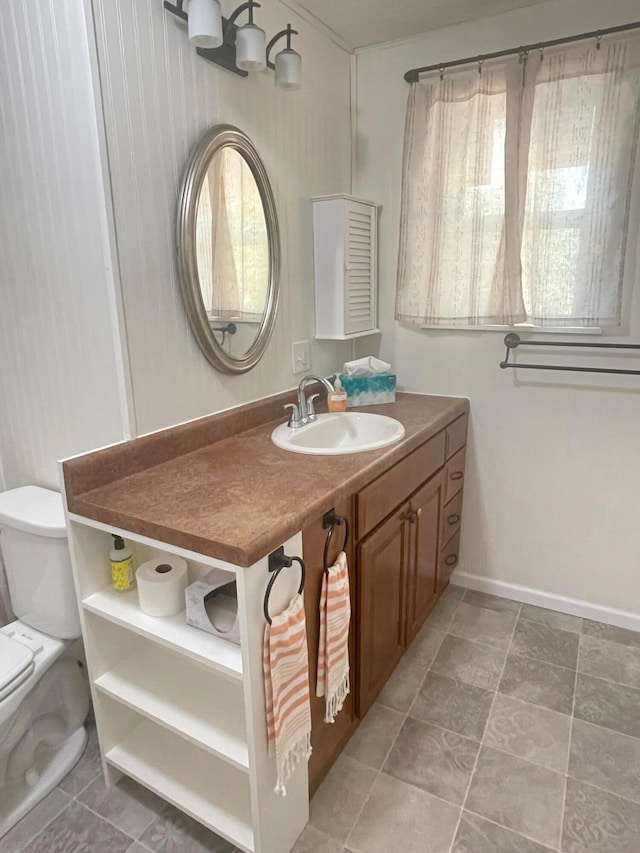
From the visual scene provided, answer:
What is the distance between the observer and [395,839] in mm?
1354

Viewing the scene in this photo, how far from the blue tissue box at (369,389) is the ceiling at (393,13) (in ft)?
4.16

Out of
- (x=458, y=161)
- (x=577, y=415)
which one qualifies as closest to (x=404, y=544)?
(x=577, y=415)

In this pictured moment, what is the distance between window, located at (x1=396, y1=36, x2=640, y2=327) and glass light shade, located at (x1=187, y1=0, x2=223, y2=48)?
0.99 meters

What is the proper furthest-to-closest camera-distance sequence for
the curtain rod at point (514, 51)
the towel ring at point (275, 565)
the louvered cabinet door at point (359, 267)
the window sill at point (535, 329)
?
1. the louvered cabinet door at point (359, 267)
2. the window sill at point (535, 329)
3. the curtain rod at point (514, 51)
4. the towel ring at point (275, 565)

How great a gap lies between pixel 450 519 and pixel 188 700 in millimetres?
1273

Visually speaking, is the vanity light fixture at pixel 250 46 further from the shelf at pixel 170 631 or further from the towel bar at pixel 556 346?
the shelf at pixel 170 631

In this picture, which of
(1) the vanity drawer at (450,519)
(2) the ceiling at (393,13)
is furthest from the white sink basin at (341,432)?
(2) the ceiling at (393,13)

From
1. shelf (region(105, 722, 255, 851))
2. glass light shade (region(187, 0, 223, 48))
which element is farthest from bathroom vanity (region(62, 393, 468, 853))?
glass light shade (region(187, 0, 223, 48))

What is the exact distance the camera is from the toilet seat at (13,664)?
1301 mm

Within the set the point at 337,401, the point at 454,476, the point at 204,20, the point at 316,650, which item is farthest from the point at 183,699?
→ the point at 204,20

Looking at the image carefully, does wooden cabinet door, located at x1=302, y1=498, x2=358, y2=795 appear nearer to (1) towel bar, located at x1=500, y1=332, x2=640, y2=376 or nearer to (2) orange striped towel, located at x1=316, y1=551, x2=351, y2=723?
(2) orange striped towel, located at x1=316, y1=551, x2=351, y2=723

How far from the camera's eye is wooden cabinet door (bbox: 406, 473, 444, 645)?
1.81 m

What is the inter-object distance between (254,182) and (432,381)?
3.55 feet

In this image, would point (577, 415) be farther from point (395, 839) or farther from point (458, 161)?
point (395, 839)
